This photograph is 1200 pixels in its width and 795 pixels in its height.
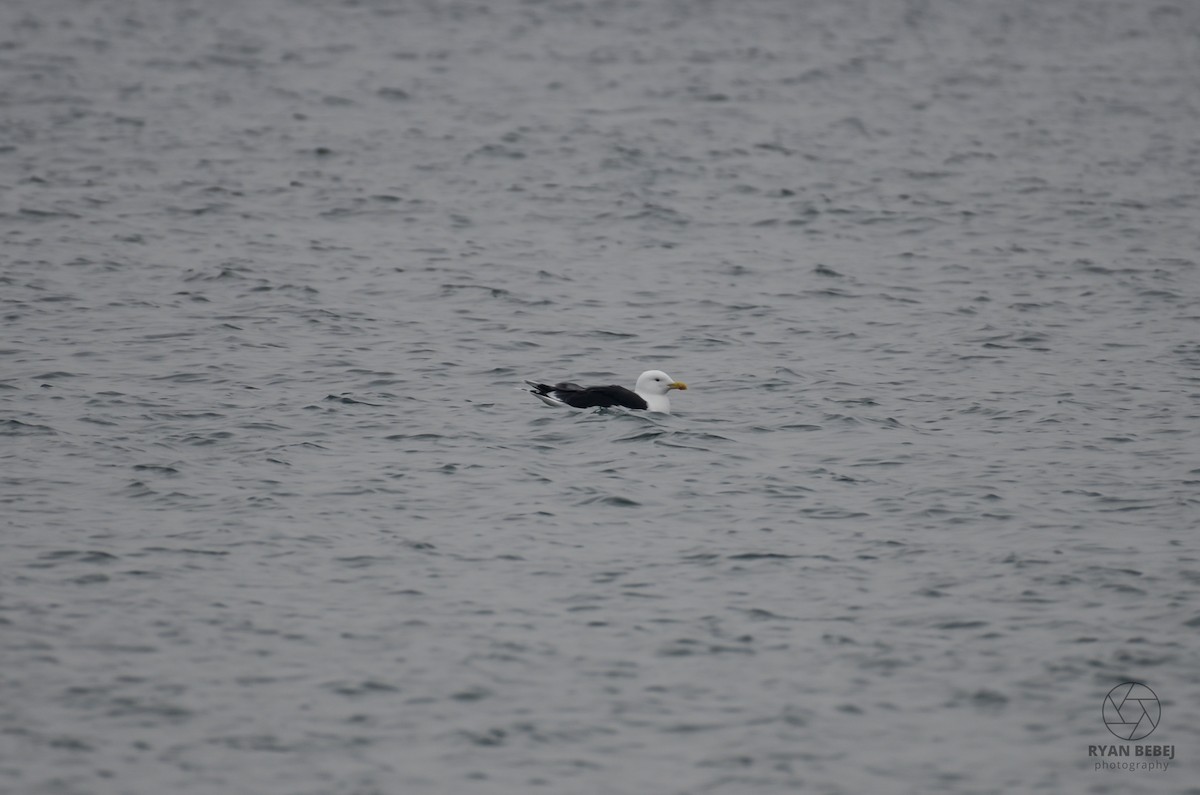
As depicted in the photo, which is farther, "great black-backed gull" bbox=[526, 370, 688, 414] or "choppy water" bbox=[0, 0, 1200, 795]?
"great black-backed gull" bbox=[526, 370, 688, 414]

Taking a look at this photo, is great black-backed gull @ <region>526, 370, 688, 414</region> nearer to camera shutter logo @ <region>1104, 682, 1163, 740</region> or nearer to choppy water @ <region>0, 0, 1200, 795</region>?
choppy water @ <region>0, 0, 1200, 795</region>

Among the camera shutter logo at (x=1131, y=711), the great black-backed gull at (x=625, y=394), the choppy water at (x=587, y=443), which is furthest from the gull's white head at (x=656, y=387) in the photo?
the camera shutter logo at (x=1131, y=711)

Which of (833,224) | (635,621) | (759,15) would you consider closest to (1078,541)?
(635,621)

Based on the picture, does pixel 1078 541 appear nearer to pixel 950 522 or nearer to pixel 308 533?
pixel 950 522

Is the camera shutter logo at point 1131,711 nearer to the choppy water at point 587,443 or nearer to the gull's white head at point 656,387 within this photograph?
the choppy water at point 587,443

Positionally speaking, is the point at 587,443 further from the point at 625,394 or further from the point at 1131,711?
the point at 1131,711

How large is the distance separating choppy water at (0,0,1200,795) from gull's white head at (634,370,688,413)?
1.15 feet

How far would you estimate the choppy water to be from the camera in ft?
38.2

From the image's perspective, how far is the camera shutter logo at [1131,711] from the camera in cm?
1169

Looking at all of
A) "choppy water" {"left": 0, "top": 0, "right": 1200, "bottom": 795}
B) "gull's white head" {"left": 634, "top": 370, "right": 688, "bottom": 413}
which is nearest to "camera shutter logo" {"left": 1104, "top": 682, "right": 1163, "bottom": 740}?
"choppy water" {"left": 0, "top": 0, "right": 1200, "bottom": 795}

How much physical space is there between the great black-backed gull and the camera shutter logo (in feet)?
24.2

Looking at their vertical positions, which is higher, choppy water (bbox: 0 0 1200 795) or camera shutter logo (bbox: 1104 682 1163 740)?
choppy water (bbox: 0 0 1200 795)

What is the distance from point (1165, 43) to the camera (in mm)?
47125

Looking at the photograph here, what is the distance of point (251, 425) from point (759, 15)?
126 feet
